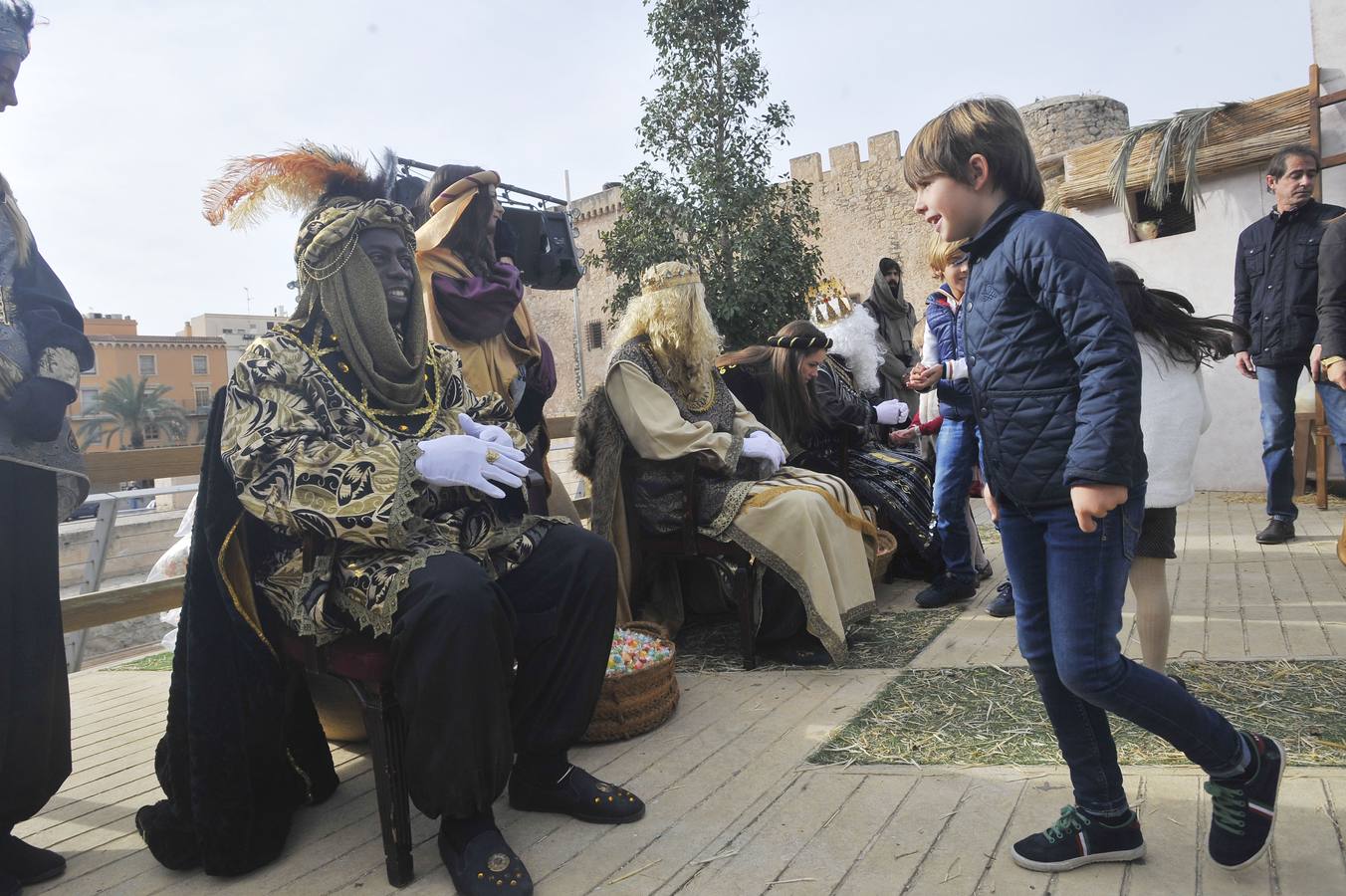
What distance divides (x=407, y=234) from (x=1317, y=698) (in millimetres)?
3084

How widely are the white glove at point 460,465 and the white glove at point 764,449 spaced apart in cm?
200

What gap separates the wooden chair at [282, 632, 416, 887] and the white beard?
4046 millimetres

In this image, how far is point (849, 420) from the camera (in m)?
4.88

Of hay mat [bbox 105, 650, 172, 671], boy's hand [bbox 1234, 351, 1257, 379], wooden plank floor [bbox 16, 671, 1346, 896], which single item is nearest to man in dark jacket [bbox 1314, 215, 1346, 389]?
boy's hand [bbox 1234, 351, 1257, 379]

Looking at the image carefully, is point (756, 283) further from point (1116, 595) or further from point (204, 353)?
point (204, 353)

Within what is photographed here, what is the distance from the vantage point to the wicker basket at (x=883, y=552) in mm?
4773

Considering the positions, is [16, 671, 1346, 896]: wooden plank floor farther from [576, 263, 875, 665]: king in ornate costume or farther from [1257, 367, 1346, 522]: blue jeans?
[1257, 367, 1346, 522]: blue jeans

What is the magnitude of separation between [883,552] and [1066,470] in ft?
10.3

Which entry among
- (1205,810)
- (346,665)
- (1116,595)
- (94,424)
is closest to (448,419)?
(346,665)

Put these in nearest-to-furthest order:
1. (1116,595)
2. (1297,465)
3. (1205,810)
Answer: (1116,595)
(1205,810)
(1297,465)

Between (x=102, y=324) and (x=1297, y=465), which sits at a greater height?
(x=102, y=324)

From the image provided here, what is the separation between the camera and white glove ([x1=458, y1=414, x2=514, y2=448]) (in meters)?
2.50

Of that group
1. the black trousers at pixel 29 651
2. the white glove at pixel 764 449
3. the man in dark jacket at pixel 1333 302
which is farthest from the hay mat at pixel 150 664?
the man in dark jacket at pixel 1333 302

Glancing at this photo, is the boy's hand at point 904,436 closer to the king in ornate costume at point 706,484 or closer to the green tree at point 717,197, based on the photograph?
the king in ornate costume at point 706,484
